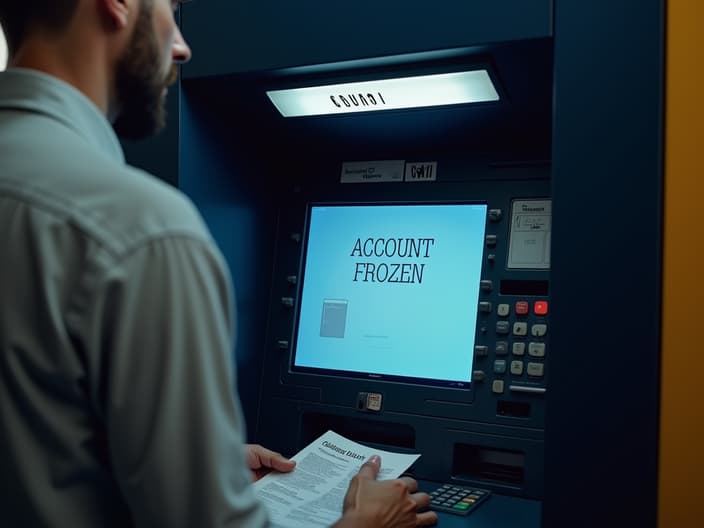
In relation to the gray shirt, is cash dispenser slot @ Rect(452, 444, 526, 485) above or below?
below

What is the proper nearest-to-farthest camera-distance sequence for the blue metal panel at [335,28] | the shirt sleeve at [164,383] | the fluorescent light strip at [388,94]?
the shirt sleeve at [164,383], the blue metal panel at [335,28], the fluorescent light strip at [388,94]

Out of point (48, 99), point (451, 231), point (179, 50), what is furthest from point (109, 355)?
point (451, 231)

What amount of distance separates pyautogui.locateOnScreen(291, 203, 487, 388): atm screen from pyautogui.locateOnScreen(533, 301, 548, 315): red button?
149 mm

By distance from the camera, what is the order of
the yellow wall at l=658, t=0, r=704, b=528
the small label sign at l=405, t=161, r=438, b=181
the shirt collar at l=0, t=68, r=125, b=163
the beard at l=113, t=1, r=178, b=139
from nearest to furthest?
1. the shirt collar at l=0, t=68, r=125, b=163
2. the beard at l=113, t=1, r=178, b=139
3. the yellow wall at l=658, t=0, r=704, b=528
4. the small label sign at l=405, t=161, r=438, b=181

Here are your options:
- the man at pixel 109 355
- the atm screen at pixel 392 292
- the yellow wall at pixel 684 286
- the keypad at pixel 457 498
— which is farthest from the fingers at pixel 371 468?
the man at pixel 109 355

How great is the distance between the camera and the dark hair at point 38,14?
0.94 m

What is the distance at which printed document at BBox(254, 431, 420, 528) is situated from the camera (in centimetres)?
137

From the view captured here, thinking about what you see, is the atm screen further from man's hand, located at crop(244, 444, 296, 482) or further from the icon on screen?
man's hand, located at crop(244, 444, 296, 482)

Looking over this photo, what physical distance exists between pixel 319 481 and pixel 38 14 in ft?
3.39

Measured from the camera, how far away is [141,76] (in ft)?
3.37

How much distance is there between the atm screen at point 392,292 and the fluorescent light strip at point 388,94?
283mm

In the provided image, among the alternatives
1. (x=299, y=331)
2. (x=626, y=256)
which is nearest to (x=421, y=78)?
(x=626, y=256)

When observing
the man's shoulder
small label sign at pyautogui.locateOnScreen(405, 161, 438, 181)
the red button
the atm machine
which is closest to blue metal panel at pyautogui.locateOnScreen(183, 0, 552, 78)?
the atm machine

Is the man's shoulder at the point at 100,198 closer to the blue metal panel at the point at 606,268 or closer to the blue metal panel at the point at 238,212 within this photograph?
the blue metal panel at the point at 606,268
